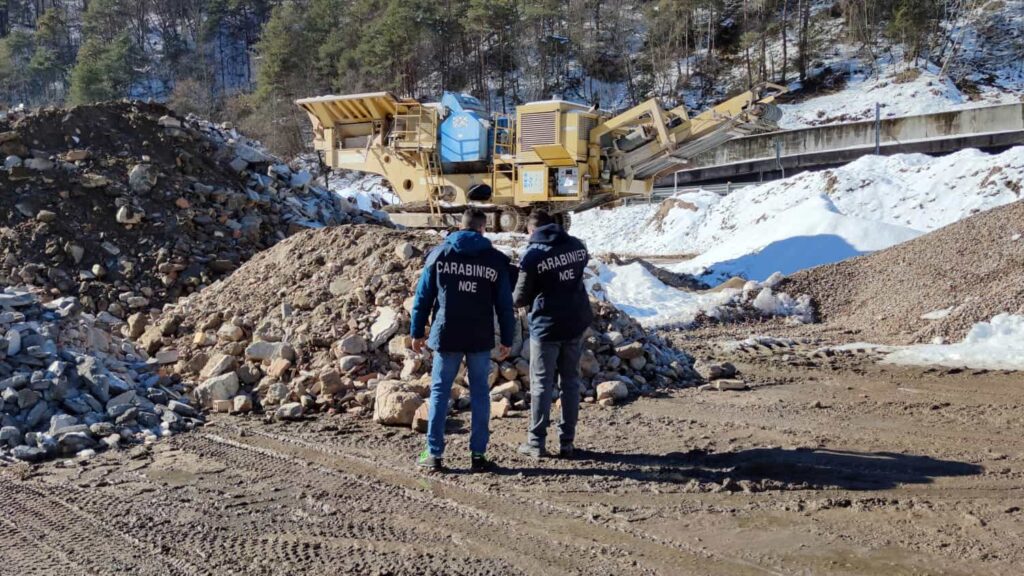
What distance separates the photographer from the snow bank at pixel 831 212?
1431 cm

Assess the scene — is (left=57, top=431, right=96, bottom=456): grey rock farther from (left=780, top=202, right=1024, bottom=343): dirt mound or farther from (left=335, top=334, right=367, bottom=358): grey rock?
(left=780, top=202, right=1024, bottom=343): dirt mound

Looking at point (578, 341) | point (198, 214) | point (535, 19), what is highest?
point (535, 19)

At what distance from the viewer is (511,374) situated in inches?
249

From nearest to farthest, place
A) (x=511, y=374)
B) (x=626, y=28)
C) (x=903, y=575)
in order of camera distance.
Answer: (x=903, y=575), (x=511, y=374), (x=626, y=28)

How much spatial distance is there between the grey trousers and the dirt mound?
219 inches

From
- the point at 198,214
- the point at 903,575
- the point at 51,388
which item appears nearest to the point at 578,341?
the point at 903,575

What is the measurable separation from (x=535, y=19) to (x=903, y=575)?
4176 cm

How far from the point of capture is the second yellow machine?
46.5 feet

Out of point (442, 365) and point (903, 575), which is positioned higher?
point (442, 365)

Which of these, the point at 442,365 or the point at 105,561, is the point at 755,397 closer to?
the point at 442,365

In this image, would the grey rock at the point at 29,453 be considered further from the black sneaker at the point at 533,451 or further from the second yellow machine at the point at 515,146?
the second yellow machine at the point at 515,146

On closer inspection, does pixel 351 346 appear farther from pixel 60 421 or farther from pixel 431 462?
pixel 60 421

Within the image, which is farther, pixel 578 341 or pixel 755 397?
pixel 755 397

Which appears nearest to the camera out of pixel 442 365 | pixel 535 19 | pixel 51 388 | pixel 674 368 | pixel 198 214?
pixel 442 365
